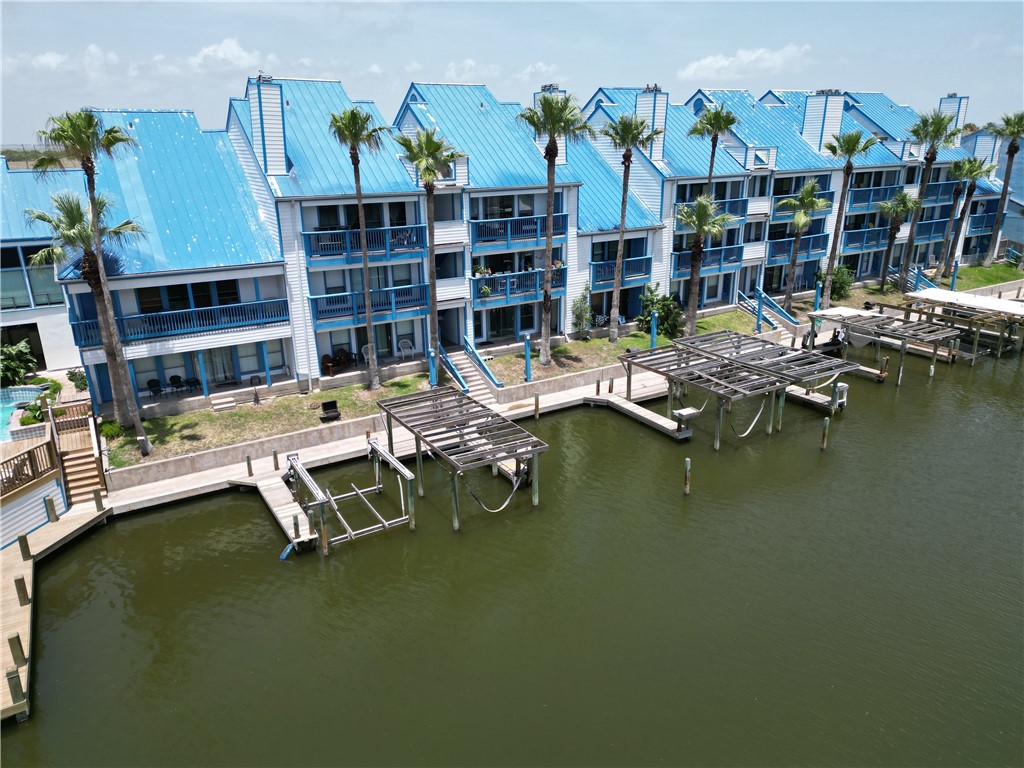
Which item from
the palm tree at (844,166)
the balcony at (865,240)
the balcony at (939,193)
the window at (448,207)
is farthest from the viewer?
the balcony at (939,193)

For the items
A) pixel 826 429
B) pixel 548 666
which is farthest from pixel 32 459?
pixel 826 429

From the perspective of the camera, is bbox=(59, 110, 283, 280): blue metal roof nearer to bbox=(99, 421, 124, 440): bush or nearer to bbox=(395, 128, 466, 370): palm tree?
bbox=(99, 421, 124, 440): bush

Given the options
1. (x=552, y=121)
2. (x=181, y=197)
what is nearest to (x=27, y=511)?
(x=181, y=197)

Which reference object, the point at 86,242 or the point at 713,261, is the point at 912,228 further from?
the point at 86,242

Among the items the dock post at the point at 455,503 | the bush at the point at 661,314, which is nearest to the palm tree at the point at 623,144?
the bush at the point at 661,314

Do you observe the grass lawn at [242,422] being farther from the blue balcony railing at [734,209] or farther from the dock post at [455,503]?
the blue balcony railing at [734,209]

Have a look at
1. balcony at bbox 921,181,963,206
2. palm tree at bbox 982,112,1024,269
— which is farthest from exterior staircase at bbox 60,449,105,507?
palm tree at bbox 982,112,1024,269
